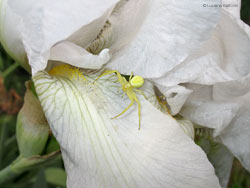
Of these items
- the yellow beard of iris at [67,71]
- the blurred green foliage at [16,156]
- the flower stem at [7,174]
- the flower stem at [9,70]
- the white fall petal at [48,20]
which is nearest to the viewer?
the white fall petal at [48,20]

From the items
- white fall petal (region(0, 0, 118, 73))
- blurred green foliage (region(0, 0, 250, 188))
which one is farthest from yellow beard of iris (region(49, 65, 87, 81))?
blurred green foliage (region(0, 0, 250, 188))

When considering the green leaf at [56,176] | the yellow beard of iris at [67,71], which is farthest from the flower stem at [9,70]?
the yellow beard of iris at [67,71]

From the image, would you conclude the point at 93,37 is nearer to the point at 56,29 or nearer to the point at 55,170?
the point at 56,29

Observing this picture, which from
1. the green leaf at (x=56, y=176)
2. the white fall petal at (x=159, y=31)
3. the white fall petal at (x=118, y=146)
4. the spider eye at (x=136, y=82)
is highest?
the white fall petal at (x=159, y=31)

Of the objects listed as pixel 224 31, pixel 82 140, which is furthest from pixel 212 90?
pixel 82 140

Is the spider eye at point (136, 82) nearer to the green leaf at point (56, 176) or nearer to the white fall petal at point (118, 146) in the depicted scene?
the white fall petal at point (118, 146)

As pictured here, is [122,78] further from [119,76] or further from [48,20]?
[48,20]

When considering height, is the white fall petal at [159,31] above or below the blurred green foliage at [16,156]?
above

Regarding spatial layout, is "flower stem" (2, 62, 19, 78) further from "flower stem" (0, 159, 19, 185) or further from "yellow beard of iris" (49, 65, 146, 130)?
"yellow beard of iris" (49, 65, 146, 130)

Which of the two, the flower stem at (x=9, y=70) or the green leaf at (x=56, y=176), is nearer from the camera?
the green leaf at (x=56, y=176)
